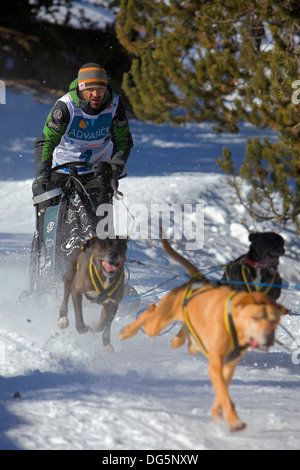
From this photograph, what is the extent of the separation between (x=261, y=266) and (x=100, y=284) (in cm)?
107

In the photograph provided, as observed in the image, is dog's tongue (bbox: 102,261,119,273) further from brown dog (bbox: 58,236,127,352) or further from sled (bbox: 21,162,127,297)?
sled (bbox: 21,162,127,297)

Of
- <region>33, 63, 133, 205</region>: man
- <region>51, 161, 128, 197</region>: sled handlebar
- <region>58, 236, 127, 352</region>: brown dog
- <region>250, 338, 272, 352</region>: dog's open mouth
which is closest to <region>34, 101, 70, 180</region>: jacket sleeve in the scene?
<region>33, 63, 133, 205</region>: man

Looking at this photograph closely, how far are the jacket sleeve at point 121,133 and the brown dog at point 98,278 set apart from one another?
1.15 meters

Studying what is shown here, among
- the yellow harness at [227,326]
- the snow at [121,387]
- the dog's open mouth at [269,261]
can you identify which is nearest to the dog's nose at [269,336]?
the yellow harness at [227,326]

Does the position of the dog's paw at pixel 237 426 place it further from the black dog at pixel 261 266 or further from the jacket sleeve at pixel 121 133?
the jacket sleeve at pixel 121 133

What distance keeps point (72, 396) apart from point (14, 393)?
35 centimetres

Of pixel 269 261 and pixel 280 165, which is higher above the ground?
pixel 280 165

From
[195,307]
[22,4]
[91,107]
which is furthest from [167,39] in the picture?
[195,307]

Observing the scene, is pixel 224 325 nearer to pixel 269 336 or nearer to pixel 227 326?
pixel 227 326

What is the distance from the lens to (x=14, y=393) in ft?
11.1

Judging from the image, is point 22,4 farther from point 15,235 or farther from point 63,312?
point 63,312

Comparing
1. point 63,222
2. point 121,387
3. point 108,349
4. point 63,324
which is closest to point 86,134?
point 63,222

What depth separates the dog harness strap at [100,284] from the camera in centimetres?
379

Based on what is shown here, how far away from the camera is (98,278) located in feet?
12.4
